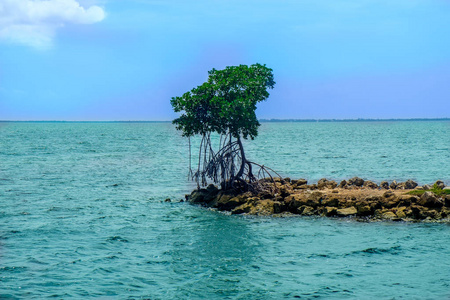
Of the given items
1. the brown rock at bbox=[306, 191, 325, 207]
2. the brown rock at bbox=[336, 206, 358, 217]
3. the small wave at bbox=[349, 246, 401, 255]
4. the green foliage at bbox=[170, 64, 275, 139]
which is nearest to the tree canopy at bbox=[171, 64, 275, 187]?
the green foliage at bbox=[170, 64, 275, 139]

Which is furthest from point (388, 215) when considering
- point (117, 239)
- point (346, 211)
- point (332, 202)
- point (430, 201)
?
point (117, 239)

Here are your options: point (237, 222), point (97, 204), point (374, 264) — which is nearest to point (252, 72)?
point (237, 222)

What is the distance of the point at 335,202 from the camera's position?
2930 cm

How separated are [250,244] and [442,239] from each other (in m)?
8.57

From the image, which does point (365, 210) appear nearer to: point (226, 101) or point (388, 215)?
point (388, 215)

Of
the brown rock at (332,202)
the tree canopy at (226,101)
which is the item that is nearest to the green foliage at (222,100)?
the tree canopy at (226,101)

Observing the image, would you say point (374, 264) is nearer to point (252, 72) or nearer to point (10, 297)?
point (10, 297)

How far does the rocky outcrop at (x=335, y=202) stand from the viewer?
27.5 m

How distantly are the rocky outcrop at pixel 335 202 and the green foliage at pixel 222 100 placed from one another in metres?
4.03

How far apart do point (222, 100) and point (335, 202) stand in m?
9.03

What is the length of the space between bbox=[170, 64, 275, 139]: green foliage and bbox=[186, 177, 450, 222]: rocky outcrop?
4.03 meters

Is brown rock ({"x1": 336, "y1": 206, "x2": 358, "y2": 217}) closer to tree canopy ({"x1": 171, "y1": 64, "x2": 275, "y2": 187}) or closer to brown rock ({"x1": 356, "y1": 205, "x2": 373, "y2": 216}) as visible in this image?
brown rock ({"x1": 356, "y1": 205, "x2": 373, "y2": 216})

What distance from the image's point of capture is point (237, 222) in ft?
91.4

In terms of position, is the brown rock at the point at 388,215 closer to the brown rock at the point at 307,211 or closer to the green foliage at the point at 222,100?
the brown rock at the point at 307,211
